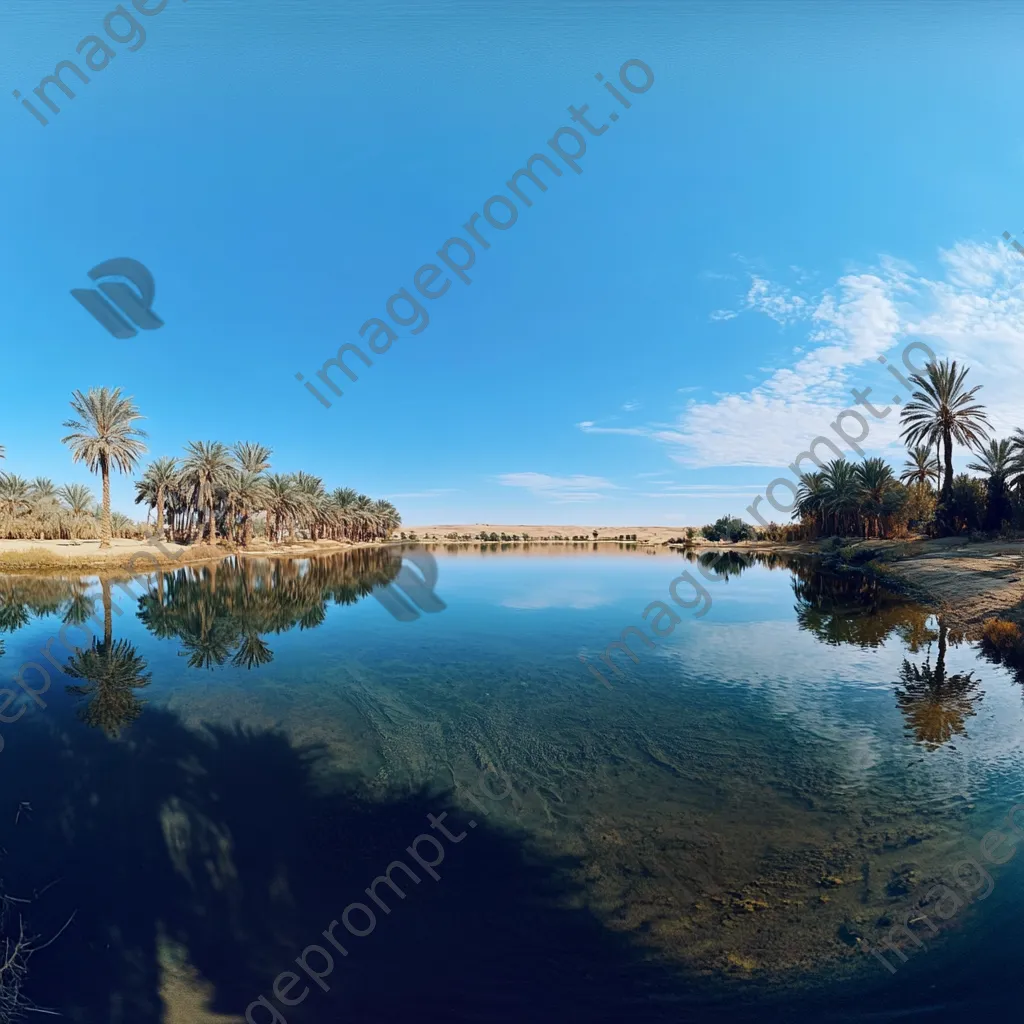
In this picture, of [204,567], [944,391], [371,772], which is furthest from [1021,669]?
[204,567]

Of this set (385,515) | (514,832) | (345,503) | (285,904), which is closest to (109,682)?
(285,904)

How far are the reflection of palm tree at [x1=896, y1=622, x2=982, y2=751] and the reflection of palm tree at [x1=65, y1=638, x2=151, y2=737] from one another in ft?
56.9

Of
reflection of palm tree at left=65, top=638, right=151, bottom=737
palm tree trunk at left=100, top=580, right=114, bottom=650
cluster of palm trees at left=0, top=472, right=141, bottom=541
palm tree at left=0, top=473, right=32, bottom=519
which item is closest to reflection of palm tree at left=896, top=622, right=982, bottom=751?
reflection of palm tree at left=65, top=638, right=151, bottom=737

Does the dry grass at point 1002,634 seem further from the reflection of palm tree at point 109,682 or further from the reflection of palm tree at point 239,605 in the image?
the reflection of palm tree at point 109,682

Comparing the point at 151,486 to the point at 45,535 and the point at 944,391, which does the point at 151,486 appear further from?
the point at 944,391

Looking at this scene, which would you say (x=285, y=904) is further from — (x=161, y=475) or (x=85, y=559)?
(x=161, y=475)

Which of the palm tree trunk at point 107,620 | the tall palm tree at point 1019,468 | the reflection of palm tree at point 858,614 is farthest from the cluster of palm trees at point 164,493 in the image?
the tall palm tree at point 1019,468

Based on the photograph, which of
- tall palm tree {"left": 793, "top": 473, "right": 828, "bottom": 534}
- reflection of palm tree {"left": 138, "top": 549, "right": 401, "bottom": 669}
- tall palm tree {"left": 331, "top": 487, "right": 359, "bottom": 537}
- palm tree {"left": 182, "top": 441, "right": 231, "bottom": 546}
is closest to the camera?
reflection of palm tree {"left": 138, "top": 549, "right": 401, "bottom": 669}

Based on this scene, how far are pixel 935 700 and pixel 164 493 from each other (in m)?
79.5

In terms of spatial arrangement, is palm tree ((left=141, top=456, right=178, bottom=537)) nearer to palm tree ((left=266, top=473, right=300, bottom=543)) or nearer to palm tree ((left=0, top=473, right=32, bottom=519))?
palm tree ((left=266, top=473, right=300, bottom=543))

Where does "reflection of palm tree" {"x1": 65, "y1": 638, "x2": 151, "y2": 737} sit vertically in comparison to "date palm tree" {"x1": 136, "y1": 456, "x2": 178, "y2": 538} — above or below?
below

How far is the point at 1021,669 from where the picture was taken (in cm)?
1539

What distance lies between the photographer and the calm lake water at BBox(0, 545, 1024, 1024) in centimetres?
486

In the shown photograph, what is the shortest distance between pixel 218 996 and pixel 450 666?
11800 millimetres
